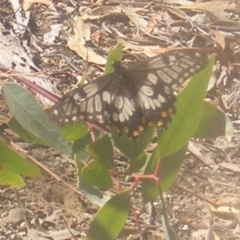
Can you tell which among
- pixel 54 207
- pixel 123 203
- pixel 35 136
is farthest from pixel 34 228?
pixel 123 203

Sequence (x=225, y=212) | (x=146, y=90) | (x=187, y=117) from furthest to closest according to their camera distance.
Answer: (x=225, y=212) → (x=146, y=90) → (x=187, y=117)

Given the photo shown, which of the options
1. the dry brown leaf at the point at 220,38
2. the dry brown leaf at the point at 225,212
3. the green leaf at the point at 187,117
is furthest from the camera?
the dry brown leaf at the point at 220,38

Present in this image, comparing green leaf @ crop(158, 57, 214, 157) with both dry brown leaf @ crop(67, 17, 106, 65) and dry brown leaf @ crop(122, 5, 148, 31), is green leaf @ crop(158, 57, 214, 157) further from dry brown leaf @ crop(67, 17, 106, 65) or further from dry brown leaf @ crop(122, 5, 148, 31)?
dry brown leaf @ crop(122, 5, 148, 31)

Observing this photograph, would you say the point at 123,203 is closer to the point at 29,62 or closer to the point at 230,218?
the point at 230,218

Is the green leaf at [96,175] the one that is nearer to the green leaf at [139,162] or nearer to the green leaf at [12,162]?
the green leaf at [139,162]

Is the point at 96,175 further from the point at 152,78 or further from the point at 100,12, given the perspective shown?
the point at 100,12

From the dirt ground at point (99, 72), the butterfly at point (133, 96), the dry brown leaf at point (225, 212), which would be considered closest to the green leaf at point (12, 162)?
the butterfly at point (133, 96)

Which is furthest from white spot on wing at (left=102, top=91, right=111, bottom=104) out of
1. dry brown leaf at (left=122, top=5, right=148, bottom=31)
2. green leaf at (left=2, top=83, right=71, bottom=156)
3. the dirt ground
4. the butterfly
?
dry brown leaf at (left=122, top=5, right=148, bottom=31)

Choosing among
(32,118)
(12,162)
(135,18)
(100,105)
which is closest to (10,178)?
(12,162)
